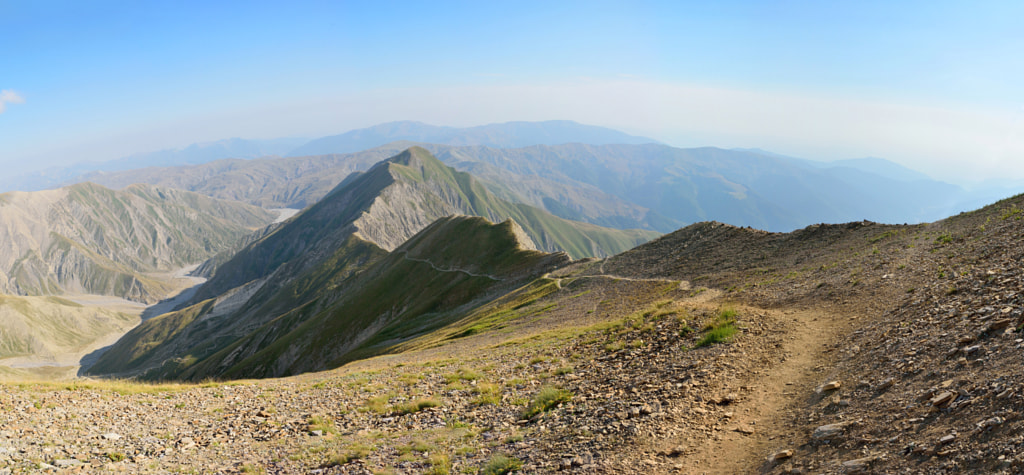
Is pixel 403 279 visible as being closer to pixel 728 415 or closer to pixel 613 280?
pixel 613 280

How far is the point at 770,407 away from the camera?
14.8 m

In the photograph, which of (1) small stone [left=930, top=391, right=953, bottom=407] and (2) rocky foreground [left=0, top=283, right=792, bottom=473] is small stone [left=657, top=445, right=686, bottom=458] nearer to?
(2) rocky foreground [left=0, top=283, right=792, bottom=473]

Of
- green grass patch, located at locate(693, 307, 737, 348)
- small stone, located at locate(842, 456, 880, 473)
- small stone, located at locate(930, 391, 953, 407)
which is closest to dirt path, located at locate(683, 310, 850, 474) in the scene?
small stone, located at locate(842, 456, 880, 473)

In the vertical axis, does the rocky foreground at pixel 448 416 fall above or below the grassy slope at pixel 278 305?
above

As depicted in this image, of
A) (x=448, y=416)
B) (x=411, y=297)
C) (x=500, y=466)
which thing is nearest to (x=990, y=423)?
(x=500, y=466)

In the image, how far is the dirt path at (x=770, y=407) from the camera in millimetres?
12328

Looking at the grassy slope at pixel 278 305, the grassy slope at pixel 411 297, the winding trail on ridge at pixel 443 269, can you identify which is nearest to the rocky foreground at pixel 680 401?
the grassy slope at pixel 411 297

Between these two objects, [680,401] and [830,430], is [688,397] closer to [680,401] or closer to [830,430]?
[680,401]

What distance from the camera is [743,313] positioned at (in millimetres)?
23578

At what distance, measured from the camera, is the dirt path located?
12328mm

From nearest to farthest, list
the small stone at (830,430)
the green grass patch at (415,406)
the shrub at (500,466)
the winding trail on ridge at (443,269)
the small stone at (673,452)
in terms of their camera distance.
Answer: the small stone at (830,430) → the small stone at (673,452) → the shrub at (500,466) → the green grass patch at (415,406) → the winding trail on ridge at (443,269)

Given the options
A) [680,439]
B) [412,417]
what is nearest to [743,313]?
[680,439]

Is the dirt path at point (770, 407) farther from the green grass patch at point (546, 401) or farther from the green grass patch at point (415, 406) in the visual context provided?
the green grass patch at point (415, 406)

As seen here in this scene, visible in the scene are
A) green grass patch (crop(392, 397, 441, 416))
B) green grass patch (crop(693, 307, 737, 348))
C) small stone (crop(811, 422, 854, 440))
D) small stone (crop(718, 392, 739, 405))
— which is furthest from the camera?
green grass patch (crop(693, 307, 737, 348))
